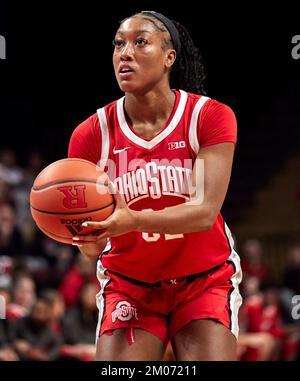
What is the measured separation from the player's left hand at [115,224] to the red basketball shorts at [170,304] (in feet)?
1.92

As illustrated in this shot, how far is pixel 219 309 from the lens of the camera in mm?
3551

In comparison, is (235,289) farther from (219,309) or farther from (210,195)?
(210,195)

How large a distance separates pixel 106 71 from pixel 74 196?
5759 mm

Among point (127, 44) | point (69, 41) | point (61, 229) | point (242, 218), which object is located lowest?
point (242, 218)

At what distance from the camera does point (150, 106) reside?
368 centimetres

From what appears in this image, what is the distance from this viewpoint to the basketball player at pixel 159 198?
11.5 feet

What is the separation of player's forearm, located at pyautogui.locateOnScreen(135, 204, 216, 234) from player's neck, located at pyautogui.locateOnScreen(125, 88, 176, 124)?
0.59 m

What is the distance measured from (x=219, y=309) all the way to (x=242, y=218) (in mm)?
8513

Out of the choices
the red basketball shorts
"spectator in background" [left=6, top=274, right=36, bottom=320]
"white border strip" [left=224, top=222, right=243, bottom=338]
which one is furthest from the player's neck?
"spectator in background" [left=6, top=274, right=36, bottom=320]

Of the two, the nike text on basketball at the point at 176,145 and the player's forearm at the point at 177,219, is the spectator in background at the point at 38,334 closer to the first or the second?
the nike text on basketball at the point at 176,145

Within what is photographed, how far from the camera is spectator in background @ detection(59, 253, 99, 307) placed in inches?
311
